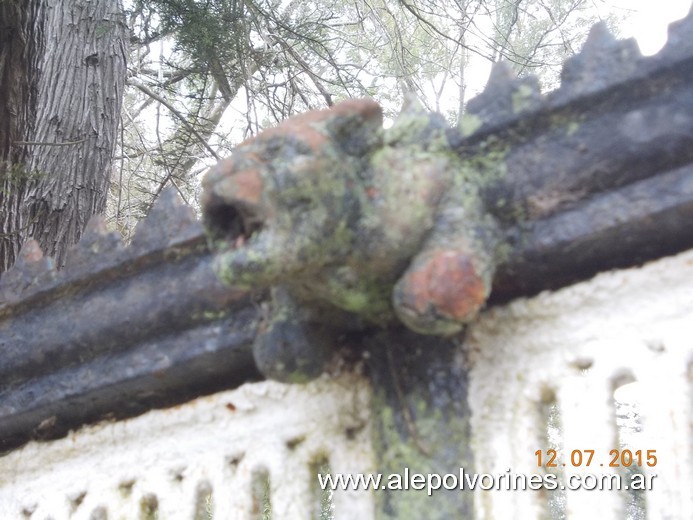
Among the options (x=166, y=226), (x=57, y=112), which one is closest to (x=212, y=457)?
(x=166, y=226)

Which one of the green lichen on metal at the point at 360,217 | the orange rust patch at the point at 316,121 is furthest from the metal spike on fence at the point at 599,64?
the orange rust patch at the point at 316,121

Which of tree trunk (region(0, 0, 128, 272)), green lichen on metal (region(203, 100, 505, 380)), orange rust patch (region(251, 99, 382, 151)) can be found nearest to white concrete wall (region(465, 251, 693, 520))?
green lichen on metal (region(203, 100, 505, 380))

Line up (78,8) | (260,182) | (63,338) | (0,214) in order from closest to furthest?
1. (260,182)
2. (63,338)
3. (0,214)
4. (78,8)

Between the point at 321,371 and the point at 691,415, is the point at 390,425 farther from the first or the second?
the point at 691,415

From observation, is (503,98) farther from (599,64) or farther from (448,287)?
(448,287)

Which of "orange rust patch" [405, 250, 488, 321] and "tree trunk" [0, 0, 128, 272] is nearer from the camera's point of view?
"orange rust patch" [405, 250, 488, 321]

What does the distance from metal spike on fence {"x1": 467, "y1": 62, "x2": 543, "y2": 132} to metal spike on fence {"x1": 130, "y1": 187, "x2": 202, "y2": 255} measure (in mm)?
412

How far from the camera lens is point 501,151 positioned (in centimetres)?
91

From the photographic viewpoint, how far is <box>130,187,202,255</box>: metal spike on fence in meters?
1.11

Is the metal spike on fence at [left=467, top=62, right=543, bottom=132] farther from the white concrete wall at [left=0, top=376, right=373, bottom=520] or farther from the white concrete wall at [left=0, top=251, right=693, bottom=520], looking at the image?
the white concrete wall at [left=0, top=376, right=373, bottom=520]

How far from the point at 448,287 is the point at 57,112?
2.27 metres

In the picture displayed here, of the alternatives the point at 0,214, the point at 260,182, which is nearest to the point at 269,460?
the point at 260,182

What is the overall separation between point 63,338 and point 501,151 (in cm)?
71

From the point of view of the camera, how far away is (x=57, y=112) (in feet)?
8.89
